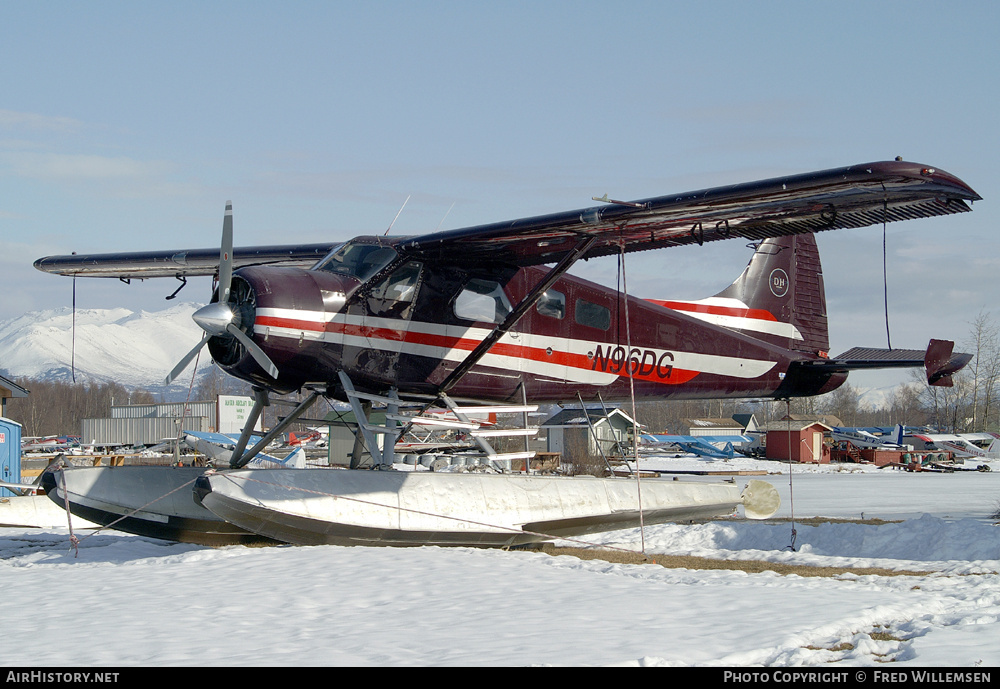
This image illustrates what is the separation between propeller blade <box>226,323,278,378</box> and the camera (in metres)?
9.25

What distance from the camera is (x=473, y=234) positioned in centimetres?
1022

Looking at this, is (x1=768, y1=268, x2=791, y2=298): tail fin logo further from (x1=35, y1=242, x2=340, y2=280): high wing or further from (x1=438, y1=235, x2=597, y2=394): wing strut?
(x1=35, y1=242, x2=340, y2=280): high wing

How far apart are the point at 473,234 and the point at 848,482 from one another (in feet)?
75.3

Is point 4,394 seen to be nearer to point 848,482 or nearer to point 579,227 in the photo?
point 579,227

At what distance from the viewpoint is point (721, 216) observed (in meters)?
9.77

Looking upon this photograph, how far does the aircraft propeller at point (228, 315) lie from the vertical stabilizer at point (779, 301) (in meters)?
7.06

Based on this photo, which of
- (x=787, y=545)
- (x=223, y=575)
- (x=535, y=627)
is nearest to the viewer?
(x=535, y=627)

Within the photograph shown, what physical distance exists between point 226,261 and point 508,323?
3528mm

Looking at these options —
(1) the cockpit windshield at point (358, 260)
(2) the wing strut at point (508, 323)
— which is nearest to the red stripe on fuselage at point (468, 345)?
(2) the wing strut at point (508, 323)

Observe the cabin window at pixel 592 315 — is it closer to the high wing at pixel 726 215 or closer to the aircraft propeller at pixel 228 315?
the high wing at pixel 726 215

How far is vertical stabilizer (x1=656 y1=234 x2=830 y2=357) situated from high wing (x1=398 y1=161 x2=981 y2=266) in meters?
3.63

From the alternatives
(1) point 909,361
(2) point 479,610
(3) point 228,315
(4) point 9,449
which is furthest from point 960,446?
(2) point 479,610

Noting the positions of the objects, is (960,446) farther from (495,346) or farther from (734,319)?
(495,346)
